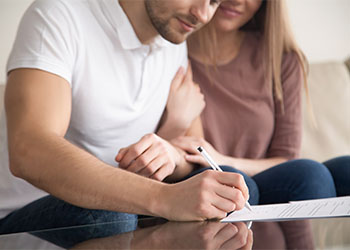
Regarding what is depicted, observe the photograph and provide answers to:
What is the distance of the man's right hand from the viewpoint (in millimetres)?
857

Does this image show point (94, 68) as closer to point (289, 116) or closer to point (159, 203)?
point (159, 203)

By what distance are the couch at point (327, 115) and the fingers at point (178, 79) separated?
763mm

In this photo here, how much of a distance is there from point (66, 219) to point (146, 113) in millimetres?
472

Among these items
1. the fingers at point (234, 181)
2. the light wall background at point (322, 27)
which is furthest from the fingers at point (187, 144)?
the light wall background at point (322, 27)

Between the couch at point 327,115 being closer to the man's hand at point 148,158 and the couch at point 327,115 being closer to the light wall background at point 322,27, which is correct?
the light wall background at point 322,27

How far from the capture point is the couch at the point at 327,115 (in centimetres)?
210

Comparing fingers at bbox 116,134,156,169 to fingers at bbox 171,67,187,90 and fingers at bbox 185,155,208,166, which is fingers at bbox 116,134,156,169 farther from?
fingers at bbox 171,67,187,90

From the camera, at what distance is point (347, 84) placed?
7.13 ft

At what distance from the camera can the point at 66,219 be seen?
99 centimetres

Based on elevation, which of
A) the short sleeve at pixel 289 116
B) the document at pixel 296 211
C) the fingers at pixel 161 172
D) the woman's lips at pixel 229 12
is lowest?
the short sleeve at pixel 289 116

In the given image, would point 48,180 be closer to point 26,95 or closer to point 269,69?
point 26,95

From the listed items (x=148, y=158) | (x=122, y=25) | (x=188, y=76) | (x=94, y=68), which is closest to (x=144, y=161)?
(x=148, y=158)

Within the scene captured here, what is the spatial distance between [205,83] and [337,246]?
3.41 feet

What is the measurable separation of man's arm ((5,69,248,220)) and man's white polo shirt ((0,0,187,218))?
16cm
